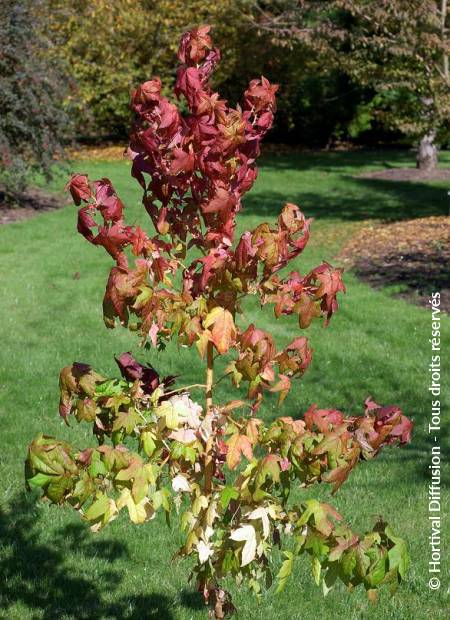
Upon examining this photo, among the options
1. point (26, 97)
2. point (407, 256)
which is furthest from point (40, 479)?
point (26, 97)

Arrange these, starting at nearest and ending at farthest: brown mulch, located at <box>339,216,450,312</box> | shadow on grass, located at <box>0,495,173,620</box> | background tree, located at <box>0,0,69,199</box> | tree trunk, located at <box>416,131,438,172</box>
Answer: shadow on grass, located at <box>0,495,173,620</box> < brown mulch, located at <box>339,216,450,312</box> < background tree, located at <box>0,0,69,199</box> < tree trunk, located at <box>416,131,438,172</box>

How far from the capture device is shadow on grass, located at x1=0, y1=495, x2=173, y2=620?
12.8 feet

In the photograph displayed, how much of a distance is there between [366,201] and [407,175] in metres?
3.98

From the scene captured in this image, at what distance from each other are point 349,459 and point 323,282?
514 mm

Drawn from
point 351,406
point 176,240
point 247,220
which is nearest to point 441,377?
point 351,406

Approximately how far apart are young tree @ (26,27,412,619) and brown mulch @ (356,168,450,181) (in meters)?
17.8

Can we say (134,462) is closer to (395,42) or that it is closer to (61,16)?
(395,42)

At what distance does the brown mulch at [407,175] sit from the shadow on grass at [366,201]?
2.30 ft

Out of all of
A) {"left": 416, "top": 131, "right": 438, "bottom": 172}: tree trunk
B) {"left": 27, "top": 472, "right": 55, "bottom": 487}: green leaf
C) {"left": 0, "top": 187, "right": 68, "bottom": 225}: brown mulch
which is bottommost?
{"left": 0, "top": 187, "right": 68, "bottom": 225}: brown mulch

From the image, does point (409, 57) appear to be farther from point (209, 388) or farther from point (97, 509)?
point (97, 509)

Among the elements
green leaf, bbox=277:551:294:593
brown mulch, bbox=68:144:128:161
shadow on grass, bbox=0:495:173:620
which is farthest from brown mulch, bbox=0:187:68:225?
green leaf, bbox=277:551:294:593

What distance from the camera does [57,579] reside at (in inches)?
164

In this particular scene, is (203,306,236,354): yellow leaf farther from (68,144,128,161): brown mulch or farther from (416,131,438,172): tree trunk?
(68,144,128,161): brown mulch

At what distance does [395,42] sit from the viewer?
13844 millimetres
